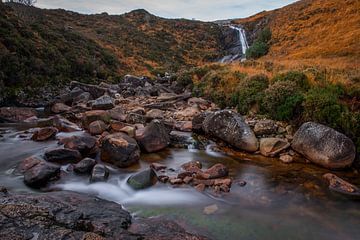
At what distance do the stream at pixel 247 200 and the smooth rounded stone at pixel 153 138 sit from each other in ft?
1.71

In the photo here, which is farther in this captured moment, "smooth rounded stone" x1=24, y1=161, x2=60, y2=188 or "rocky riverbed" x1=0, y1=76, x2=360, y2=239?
"smooth rounded stone" x1=24, y1=161, x2=60, y2=188

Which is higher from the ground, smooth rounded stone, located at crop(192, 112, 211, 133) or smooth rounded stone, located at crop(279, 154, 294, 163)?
smooth rounded stone, located at crop(192, 112, 211, 133)

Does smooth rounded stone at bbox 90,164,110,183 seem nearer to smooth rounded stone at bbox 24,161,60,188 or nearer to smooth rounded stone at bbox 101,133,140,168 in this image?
smooth rounded stone at bbox 101,133,140,168

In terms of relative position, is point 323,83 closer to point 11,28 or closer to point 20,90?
point 20,90

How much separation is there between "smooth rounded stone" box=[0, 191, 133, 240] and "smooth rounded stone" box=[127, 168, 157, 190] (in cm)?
152

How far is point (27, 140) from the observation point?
1336 centimetres

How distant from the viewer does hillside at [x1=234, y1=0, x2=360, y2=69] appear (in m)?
32.4

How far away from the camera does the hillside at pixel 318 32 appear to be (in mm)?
32406

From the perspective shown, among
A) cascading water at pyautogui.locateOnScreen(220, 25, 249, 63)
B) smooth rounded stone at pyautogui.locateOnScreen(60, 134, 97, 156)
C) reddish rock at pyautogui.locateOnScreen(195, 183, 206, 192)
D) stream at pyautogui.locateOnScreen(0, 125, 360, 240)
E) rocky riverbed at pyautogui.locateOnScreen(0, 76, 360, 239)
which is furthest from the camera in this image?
cascading water at pyautogui.locateOnScreen(220, 25, 249, 63)

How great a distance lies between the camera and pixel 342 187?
9.49m

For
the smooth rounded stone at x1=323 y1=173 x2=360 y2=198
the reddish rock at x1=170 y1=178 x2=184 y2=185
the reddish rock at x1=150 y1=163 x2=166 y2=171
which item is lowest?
the smooth rounded stone at x1=323 y1=173 x2=360 y2=198

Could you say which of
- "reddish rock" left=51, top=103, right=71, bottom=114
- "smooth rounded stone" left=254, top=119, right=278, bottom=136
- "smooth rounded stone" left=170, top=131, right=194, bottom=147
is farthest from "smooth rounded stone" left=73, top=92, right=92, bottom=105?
"smooth rounded stone" left=254, top=119, right=278, bottom=136

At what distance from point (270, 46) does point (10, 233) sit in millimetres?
44244

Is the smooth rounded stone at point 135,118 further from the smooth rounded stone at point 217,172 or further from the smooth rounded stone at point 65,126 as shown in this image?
the smooth rounded stone at point 217,172
